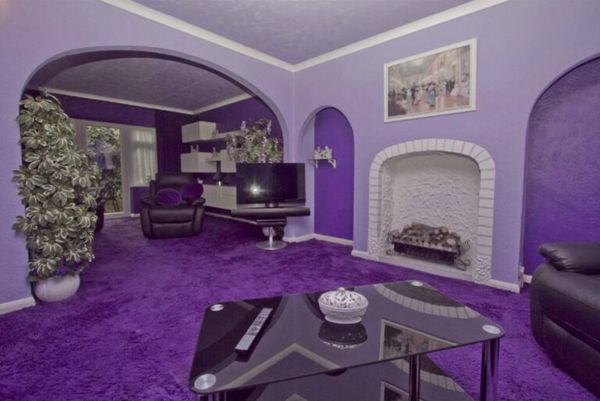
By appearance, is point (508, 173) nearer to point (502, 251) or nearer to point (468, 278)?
point (502, 251)

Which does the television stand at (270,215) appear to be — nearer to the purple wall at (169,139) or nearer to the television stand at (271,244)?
the television stand at (271,244)

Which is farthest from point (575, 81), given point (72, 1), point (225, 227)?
point (225, 227)

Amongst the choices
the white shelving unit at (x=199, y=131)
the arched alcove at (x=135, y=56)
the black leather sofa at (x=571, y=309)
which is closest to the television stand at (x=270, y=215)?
the arched alcove at (x=135, y=56)

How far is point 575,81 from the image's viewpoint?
245 centimetres

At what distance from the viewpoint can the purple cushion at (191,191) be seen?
4883 mm

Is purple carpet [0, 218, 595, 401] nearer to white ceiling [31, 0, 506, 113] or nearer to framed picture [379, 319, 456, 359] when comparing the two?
framed picture [379, 319, 456, 359]

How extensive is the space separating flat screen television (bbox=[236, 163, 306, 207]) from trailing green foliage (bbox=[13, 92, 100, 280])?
1.80m

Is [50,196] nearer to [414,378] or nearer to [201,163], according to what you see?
[414,378]

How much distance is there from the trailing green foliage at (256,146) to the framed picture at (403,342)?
3.44 metres

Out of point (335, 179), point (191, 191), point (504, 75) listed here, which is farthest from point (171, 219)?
point (504, 75)

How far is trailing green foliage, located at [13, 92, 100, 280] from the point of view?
2188mm

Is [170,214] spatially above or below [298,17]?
below

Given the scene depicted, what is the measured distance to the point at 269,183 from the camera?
399 centimetres

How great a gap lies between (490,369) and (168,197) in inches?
184
